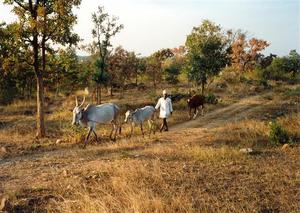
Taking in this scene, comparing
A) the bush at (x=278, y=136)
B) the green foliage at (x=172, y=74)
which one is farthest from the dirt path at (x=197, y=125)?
the green foliage at (x=172, y=74)

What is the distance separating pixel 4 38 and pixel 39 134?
4.01 metres

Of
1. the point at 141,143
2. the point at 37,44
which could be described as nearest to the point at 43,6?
the point at 37,44

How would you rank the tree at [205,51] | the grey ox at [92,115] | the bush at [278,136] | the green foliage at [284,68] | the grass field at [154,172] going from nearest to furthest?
the grass field at [154,172] < the bush at [278,136] < the grey ox at [92,115] < the tree at [205,51] < the green foliage at [284,68]

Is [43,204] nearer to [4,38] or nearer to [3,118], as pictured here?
[4,38]

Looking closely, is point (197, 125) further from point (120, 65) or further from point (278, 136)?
point (120, 65)

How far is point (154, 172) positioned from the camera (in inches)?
372

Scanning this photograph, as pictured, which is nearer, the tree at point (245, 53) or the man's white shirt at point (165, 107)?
the man's white shirt at point (165, 107)

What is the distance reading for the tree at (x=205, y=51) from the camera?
28.8 meters

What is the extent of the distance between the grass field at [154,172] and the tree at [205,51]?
11.3m

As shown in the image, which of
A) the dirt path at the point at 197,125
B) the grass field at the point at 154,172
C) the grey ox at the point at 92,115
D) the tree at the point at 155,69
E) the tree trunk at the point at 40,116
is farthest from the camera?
the tree at the point at 155,69

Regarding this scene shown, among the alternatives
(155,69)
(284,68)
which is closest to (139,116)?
(155,69)

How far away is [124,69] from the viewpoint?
3847 cm

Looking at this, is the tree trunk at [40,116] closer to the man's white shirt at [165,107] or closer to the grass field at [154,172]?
the grass field at [154,172]

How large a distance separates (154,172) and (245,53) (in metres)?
53.5
